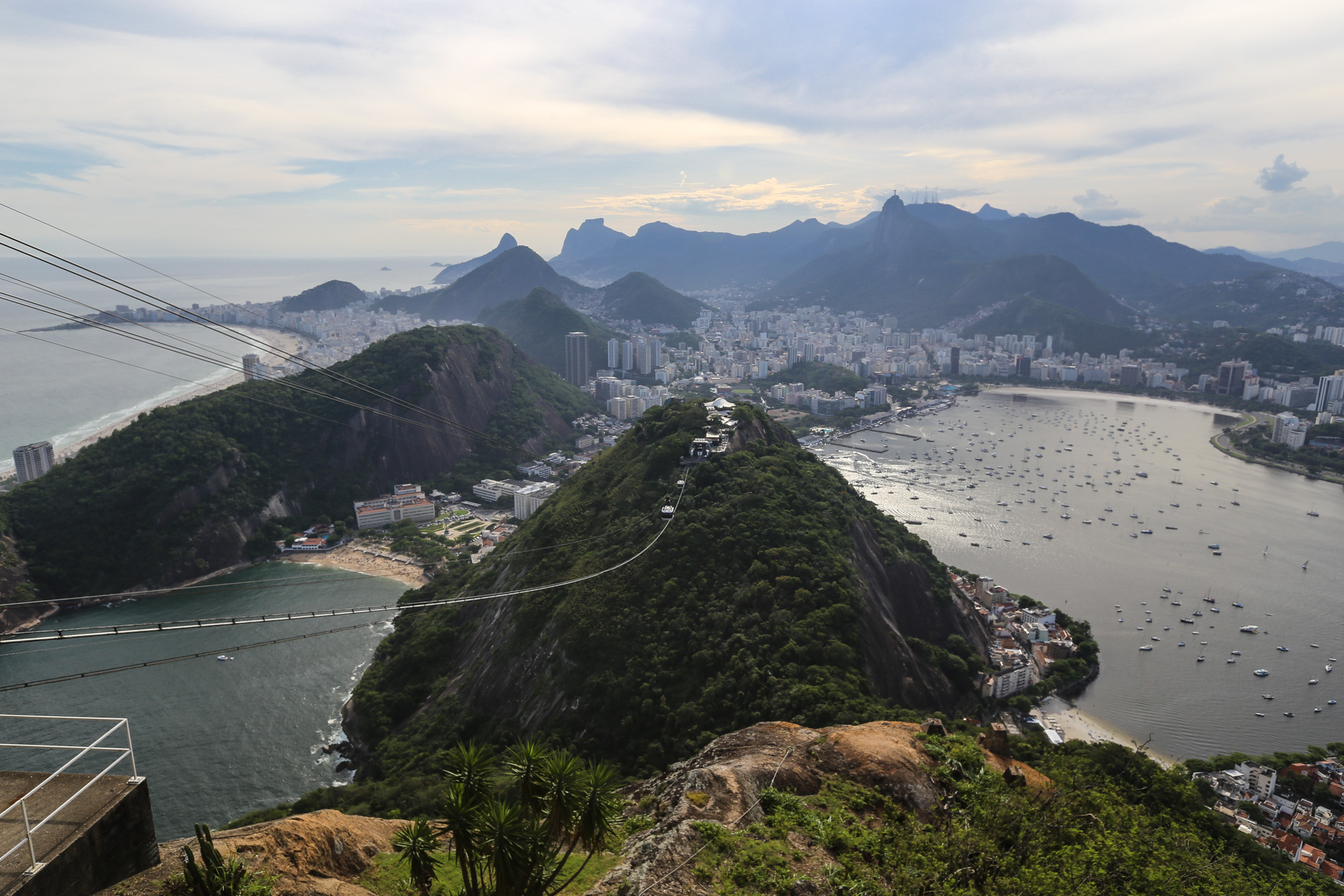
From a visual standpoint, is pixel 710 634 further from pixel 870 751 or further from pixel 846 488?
pixel 846 488

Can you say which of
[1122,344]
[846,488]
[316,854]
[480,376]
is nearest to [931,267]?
[1122,344]

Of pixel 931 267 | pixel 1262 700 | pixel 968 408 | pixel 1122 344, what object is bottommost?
pixel 1262 700

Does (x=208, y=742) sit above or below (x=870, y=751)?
below

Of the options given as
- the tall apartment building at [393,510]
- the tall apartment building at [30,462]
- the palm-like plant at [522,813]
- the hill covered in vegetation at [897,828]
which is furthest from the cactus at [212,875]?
the tall apartment building at [30,462]

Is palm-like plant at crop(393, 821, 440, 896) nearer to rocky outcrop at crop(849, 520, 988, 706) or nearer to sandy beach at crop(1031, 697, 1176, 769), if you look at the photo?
rocky outcrop at crop(849, 520, 988, 706)

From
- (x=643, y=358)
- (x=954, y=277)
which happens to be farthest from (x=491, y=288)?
(x=954, y=277)

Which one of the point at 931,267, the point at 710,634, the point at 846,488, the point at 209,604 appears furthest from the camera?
the point at 931,267

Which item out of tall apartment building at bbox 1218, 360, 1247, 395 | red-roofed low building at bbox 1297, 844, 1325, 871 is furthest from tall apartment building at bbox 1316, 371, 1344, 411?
red-roofed low building at bbox 1297, 844, 1325, 871

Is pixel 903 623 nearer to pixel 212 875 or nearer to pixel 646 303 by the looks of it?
pixel 212 875

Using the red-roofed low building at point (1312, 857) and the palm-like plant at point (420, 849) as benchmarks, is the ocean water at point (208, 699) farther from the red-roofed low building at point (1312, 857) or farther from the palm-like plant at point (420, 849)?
the red-roofed low building at point (1312, 857)
